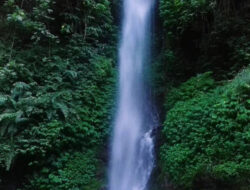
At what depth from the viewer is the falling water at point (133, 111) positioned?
20.0 feet

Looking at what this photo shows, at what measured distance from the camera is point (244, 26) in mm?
7074

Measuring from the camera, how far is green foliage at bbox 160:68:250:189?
14.2 ft

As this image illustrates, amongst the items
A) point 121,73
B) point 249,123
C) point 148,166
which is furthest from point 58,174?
point 121,73

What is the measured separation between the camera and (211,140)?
488 cm

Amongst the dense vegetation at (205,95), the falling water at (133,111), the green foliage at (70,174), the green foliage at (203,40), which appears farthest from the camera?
the green foliage at (203,40)

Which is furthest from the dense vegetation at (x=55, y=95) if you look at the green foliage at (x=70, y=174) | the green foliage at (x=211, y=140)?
the green foliage at (x=211, y=140)

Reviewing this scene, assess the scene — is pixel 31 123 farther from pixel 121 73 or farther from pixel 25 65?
pixel 121 73

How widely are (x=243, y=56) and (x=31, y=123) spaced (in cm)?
555

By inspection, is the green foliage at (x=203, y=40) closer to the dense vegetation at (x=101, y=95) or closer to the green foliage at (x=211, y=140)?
the dense vegetation at (x=101, y=95)

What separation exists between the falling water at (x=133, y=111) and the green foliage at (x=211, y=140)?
755mm

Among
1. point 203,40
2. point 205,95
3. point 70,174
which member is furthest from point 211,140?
point 203,40

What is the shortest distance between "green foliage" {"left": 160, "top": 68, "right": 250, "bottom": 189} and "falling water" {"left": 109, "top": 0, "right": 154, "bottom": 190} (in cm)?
76

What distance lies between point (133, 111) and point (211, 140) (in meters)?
3.39

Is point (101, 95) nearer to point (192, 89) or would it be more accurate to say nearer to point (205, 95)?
point (192, 89)
